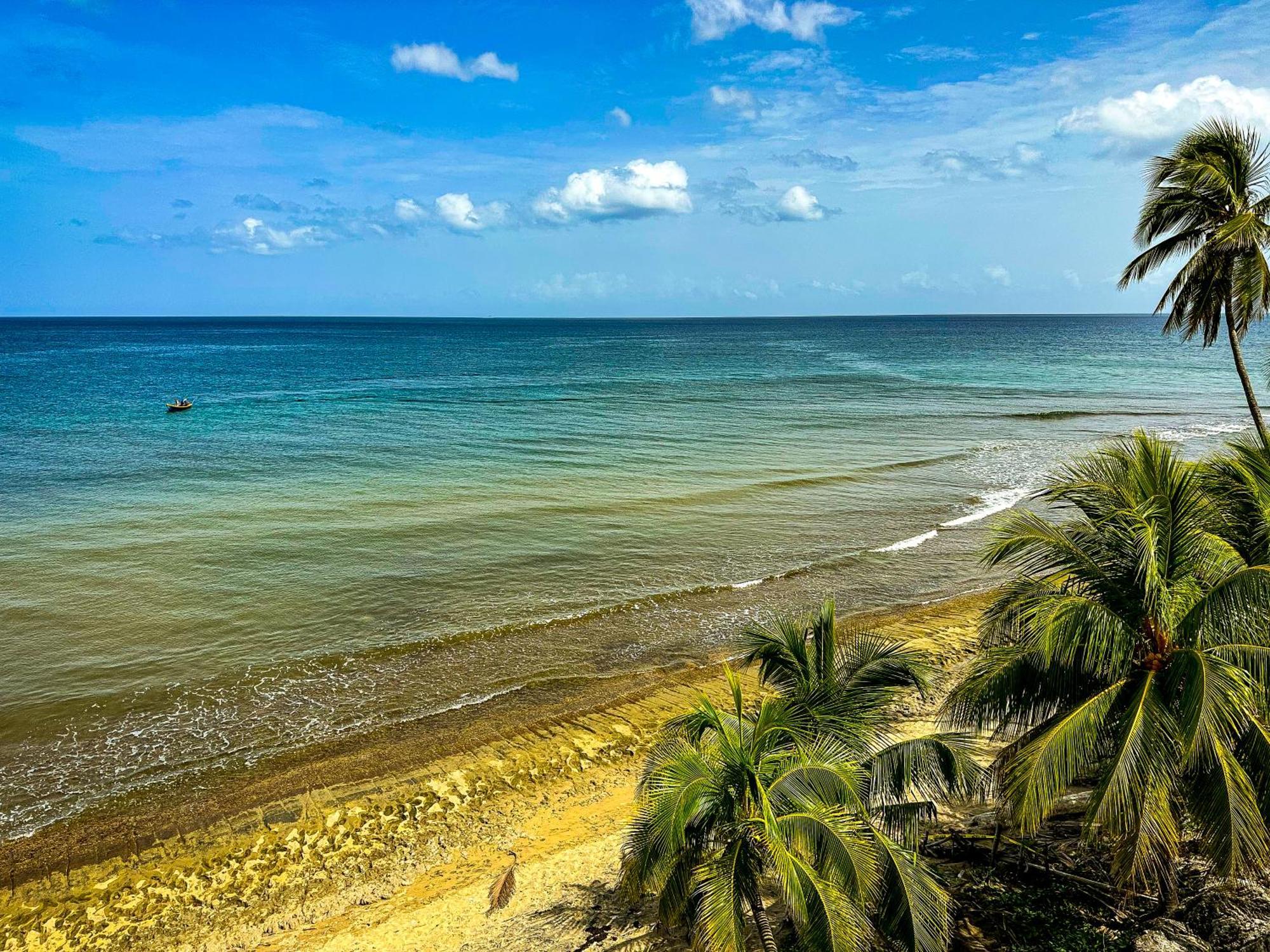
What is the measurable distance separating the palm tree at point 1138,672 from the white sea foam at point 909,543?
600 inches

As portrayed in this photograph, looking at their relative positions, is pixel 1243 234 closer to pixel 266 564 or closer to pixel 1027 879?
pixel 1027 879

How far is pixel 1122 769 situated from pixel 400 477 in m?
29.9

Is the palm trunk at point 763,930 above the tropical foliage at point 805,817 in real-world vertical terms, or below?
below

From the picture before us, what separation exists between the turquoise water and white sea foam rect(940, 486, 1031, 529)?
0.52 ft

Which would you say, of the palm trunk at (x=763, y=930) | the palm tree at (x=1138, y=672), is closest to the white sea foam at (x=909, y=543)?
the palm tree at (x=1138, y=672)

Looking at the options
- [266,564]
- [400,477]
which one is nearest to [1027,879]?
[266,564]

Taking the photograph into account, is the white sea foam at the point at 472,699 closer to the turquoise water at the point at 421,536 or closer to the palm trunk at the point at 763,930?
the turquoise water at the point at 421,536

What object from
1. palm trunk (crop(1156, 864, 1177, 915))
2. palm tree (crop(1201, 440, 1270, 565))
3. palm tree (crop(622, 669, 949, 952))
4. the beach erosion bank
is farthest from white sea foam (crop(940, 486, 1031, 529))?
palm tree (crop(622, 669, 949, 952))

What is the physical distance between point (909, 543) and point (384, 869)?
1869 cm

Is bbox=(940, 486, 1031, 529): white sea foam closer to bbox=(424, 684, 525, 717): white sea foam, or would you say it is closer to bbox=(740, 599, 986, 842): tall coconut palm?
bbox=(424, 684, 525, 717): white sea foam

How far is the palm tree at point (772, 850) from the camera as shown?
6.45m

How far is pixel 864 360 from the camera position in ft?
331

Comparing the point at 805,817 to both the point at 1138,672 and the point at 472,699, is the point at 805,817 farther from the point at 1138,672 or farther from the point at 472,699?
the point at 472,699

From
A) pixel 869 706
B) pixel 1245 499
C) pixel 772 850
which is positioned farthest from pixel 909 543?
pixel 772 850
